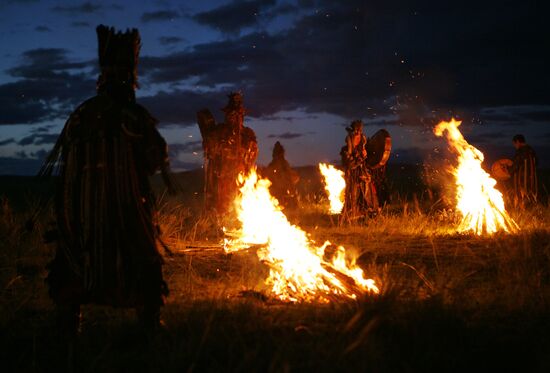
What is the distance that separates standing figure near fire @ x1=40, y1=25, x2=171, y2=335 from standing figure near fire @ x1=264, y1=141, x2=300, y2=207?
50.5 feet

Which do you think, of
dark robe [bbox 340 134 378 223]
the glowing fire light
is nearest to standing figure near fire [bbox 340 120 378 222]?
dark robe [bbox 340 134 378 223]

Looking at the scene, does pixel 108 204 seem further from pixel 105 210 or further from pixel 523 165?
pixel 523 165

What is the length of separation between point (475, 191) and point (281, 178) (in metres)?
10.7

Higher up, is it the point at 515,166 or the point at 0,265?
the point at 515,166

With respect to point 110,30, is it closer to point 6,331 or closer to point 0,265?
point 6,331

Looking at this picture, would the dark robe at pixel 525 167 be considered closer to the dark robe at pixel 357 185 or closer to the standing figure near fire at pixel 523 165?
the standing figure near fire at pixel 523 165

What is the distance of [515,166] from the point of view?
1516 cm

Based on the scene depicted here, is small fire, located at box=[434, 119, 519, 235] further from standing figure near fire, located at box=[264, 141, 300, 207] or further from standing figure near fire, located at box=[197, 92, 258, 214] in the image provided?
standing figure near fire, located at box=[264, 141, 300, 207]

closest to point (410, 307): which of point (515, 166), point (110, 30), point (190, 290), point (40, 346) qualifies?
point (190, 290)

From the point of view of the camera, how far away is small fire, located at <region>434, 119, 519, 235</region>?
10352mm

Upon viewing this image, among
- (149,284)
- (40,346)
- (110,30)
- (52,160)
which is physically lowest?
(40,346)

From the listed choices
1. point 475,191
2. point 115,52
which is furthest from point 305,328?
point 475,191

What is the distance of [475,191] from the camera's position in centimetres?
1052

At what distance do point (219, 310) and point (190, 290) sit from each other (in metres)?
1.41
